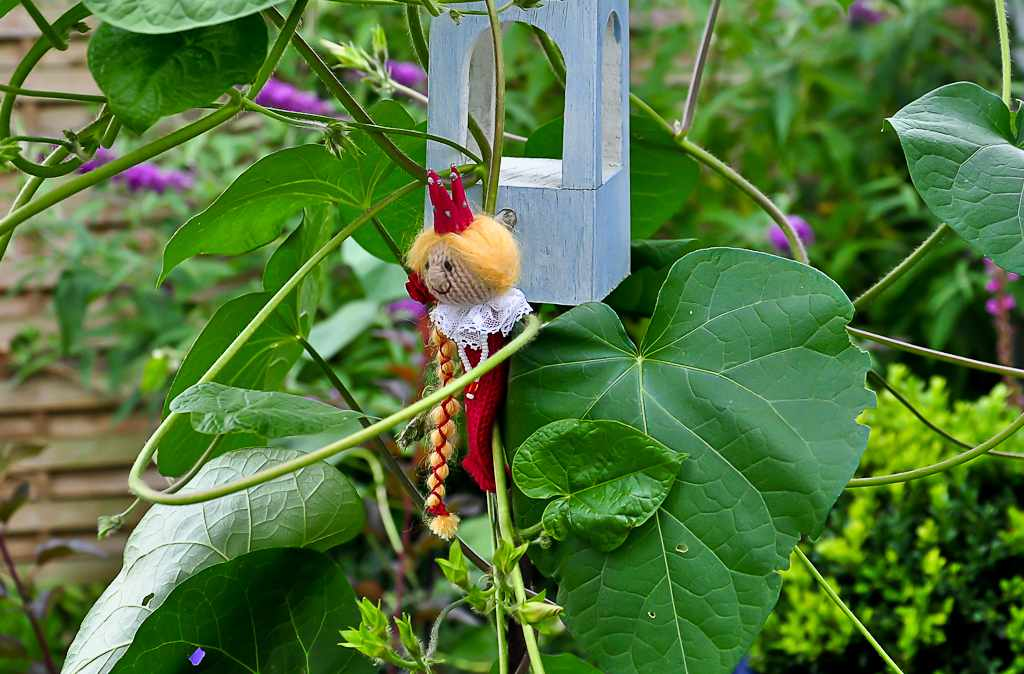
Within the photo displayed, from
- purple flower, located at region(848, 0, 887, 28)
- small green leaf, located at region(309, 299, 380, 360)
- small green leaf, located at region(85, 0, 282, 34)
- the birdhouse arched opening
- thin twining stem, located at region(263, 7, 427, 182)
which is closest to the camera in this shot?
small green leaf, located at region(85, 0, 282, 34)

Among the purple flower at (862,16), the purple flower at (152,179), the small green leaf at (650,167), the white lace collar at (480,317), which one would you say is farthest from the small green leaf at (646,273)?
the purple flower at (862,16)

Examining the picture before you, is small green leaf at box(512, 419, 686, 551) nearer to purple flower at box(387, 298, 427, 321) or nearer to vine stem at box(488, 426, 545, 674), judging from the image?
vine stem at box(488, 426, 545, 674)

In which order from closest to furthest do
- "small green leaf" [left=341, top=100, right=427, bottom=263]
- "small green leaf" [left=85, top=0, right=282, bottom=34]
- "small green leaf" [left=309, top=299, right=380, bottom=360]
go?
"small green leaf" [left=85, top=0, right=282, bottom=34] → "small green leaf" [left=341, top=100, right=427, bottom=263] → "small green leaf" [left=309, top=299, right=380, bottom=360]

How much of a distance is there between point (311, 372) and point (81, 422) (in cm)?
62

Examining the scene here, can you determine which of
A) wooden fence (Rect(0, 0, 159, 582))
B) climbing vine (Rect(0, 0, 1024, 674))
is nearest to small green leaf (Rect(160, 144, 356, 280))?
climbing vine (Rect(0, 0, 1024, 674))

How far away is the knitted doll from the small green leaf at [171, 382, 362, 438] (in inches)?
2.7

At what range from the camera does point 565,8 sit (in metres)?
0.49

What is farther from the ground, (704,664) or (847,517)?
(704,664)

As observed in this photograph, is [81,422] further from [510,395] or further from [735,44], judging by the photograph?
[510,395]

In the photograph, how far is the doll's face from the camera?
18.2 inches

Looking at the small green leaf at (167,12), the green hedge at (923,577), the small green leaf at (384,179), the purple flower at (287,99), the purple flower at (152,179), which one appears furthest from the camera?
the purple flower at (152,179)

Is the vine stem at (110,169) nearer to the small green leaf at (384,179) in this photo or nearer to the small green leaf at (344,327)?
the small green leaf at (384,179)

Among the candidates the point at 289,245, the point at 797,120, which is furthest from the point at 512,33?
the point at 289,245

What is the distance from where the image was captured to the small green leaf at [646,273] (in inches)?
24.3
